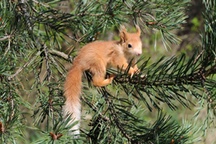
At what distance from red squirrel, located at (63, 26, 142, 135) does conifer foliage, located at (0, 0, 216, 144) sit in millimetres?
27

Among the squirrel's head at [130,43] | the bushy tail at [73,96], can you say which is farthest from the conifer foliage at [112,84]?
the squirrel's head at [130,43]

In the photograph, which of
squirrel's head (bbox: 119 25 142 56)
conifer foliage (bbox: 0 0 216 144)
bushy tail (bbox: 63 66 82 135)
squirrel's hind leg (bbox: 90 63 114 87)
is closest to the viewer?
conifer foliage (bbox: 0 0 216 144)

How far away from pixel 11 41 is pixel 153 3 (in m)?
0.44

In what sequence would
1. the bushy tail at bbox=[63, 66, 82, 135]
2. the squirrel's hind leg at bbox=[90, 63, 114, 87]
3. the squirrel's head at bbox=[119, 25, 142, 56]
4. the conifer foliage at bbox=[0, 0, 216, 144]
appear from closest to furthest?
the conifer foliage at bbox=[0, 0, 216, 144]
the bushy tail at bbox=[63, 66, 82, 135]
the squirrel's hind leg at bbox=[90, 63, 114, 87]
the squirrel's head at bbox=[119, 25, 142, 56]

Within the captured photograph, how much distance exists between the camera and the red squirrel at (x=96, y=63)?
1.12 meters

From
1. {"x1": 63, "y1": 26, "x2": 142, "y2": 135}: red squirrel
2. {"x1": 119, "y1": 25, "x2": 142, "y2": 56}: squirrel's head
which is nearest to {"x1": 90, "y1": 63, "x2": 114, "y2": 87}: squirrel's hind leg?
{"x1": 63, "y1": 26, "x2": 142, "y2": 135}: red squirrel

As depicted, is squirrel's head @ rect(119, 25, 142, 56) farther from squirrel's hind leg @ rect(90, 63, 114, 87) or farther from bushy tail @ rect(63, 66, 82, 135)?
bushy tail @ rect(63, 66, 82, 135)

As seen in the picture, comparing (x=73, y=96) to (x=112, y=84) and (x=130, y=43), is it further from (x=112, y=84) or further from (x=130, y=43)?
(x=130, y=43)

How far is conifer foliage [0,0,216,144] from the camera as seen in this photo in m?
0.84

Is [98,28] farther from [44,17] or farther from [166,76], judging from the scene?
[166,76]

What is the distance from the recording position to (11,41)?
121 cm

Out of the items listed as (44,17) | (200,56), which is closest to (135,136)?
(200,56)

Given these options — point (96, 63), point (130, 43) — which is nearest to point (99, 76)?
point (96, 63)

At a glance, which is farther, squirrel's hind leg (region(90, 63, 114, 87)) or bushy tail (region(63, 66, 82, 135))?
squirrel's hind leg (region(90, 63, 114, 87))
